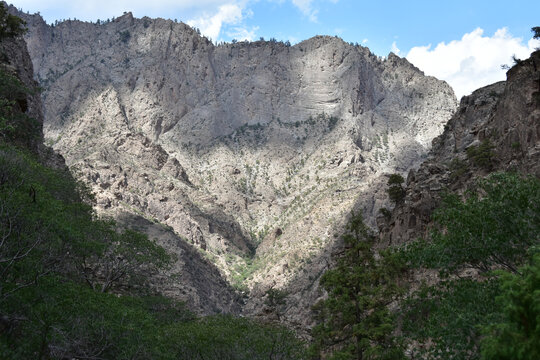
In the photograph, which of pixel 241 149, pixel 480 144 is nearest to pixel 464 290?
pixel 480 144

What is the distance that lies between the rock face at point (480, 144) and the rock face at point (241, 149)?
115 feet

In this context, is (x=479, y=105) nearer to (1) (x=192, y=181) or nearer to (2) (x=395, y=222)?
(2) (x=395, y=222)

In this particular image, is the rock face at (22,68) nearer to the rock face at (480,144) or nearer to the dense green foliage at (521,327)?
the rock face at (480,144)

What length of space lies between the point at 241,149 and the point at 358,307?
5916 inches

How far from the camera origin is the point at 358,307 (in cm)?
2403

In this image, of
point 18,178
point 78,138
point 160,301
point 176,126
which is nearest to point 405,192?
point 160,301

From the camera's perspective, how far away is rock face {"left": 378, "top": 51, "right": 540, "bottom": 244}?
3612 cm

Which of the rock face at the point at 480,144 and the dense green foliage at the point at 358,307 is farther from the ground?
the rock face at the point at 480,144

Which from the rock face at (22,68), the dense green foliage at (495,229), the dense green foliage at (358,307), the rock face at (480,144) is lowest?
the dense green foliage at (358,307)

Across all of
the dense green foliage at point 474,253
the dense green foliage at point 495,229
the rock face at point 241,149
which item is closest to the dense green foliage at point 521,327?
the dense green foliage at point 474,253

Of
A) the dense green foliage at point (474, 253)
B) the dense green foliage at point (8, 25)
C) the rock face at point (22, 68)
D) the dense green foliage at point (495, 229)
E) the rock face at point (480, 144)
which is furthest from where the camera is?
the dense green foliage at point (8, 25)

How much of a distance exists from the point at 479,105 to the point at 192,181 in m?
103

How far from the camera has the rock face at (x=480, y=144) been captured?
3612 centimetres

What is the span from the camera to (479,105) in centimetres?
5575
